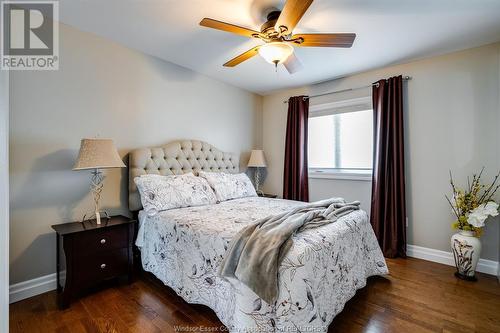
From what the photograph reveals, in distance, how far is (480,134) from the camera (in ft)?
8.82

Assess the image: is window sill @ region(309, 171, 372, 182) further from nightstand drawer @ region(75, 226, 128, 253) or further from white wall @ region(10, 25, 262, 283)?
nightstand drawer @ region(75, 226, 128, 253)

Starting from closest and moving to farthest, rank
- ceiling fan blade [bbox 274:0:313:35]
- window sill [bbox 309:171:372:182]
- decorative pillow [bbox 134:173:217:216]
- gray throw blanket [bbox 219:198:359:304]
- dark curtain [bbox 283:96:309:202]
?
gray throw blanket [bbox 219:198:359:304], ceiling fan blade [bbox 274:0:313:35], decorative pillow [bbox 134:173:217:216], window sill [bbox 309:171:372:182], dark curtain [bbox 283:96:309:202]

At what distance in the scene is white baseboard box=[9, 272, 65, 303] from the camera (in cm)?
204

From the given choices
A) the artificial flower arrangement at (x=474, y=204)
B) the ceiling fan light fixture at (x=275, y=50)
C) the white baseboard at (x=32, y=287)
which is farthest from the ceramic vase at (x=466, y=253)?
the white baseboard at (x=32, y=287)

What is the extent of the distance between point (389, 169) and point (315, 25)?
2046mm

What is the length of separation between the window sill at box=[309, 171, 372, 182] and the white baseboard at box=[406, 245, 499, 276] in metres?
1.03

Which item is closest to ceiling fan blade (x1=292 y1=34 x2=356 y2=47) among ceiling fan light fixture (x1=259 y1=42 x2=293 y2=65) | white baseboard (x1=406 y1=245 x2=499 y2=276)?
ceiling fan light fixture (x1=259 y1=42 x2=293 y2=65)

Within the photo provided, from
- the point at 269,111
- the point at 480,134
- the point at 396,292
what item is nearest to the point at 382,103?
the point at 480,134

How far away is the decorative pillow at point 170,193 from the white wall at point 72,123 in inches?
16.8

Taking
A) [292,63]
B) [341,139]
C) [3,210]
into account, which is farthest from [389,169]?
[3,210]

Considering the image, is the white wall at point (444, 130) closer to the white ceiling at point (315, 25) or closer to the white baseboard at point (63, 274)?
the white baseboard at point (63, 274)

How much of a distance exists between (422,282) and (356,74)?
2.74 m

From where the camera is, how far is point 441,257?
292 cm

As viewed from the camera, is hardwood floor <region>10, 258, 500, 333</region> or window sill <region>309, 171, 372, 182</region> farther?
window sill <region>309, 171, 372, 182</region>
